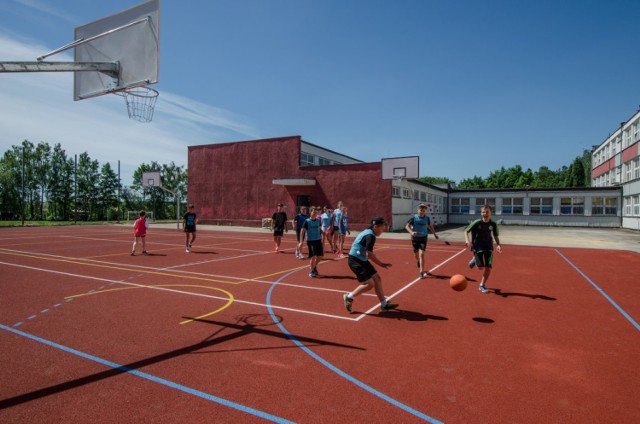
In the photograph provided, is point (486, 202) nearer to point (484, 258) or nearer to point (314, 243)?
point (484, 258)

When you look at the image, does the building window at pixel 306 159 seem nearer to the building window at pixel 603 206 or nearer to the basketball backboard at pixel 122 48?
the basketball backboard at pixel 122 48

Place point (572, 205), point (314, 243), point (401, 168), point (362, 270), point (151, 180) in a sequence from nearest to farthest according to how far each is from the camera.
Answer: point (362, 270) → point (314, 243) → point (401, 168) → point (151, 180) → point (572, 205)

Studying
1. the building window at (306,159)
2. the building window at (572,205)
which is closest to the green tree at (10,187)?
the building window at (306,159)

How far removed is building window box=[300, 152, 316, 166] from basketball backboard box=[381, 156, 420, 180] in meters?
9.10

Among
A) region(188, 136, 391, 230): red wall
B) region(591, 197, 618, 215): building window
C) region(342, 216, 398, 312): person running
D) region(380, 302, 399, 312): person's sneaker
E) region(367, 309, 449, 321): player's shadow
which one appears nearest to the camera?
region(367, 309, 449, 321): player's shadow

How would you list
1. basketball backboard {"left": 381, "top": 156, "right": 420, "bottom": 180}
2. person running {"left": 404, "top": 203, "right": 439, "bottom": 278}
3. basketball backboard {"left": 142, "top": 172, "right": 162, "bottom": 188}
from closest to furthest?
person running {"left": 404, "top": 203, "right": 439, "bottom": 278}
basketball backboard {"left": 381, "top": 156, "right": 420, "bottom": 180}
basketball backboard {"left": 142, "top": 172, "right": 162, "bottom": 188}

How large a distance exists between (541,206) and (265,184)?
3069 cm

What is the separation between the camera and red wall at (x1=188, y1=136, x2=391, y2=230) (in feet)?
97.0

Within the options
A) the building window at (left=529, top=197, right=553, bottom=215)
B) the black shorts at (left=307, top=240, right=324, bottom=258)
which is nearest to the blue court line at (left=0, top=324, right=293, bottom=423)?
the black shorts at (left=307, top=240, right=324, bottom=258)

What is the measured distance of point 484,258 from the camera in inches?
345

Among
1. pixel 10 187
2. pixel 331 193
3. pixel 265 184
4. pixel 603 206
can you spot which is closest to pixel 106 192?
pixel 10 187

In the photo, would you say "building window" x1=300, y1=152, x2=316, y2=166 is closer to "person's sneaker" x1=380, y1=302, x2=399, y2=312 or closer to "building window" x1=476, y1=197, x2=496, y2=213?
"building window" x1=476, y1=197, x2=496, y2=213

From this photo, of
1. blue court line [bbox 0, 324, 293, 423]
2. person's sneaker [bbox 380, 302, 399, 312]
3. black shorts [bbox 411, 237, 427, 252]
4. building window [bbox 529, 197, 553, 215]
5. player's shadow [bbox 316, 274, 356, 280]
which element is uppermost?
building window [bbox 529, 197, 553, 215]

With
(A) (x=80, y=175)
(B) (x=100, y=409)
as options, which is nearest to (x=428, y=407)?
(B) (x=100, y=409)
